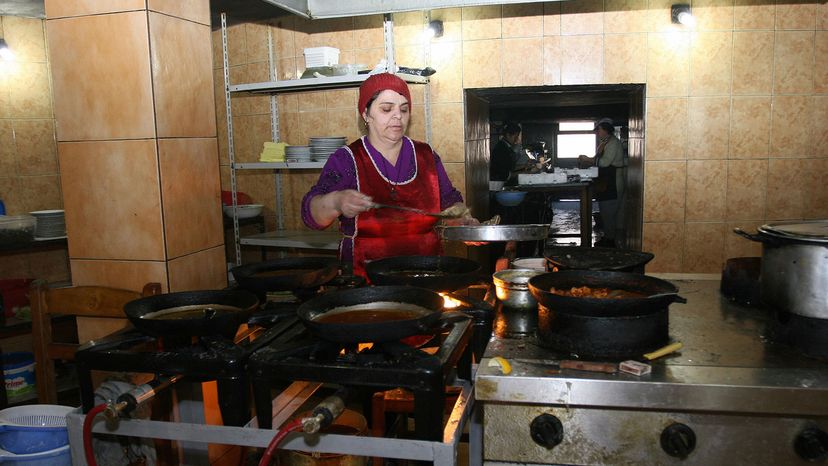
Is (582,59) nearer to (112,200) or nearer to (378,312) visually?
(112,200)

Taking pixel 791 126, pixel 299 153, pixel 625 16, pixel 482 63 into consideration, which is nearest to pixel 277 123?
pixel 299 153

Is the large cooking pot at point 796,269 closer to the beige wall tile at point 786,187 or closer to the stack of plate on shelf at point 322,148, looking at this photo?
the stack of plate on shelf at point 322,148

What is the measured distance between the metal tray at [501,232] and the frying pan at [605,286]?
0.26m

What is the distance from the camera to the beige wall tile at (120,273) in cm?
230

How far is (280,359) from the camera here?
48.1 inches

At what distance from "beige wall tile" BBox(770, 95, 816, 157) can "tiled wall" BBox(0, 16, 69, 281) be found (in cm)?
548

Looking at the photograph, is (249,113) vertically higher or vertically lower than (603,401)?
higher

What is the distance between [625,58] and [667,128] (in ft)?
1.94

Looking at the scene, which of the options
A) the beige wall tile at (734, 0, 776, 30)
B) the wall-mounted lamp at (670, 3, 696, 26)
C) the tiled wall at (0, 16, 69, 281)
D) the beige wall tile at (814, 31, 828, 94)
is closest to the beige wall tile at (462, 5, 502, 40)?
the wall-mounted lamp at (670, 3, 696, 26)

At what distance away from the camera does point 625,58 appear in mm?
4320

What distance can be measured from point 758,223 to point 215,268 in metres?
3.79

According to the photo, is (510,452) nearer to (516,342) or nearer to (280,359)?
(516,342)

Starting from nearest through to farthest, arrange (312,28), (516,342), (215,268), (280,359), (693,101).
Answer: (280,359)
(516,342)
(215,268)
(693,101)
(312,28)

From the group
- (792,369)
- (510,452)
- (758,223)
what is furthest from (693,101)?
(510,452)
